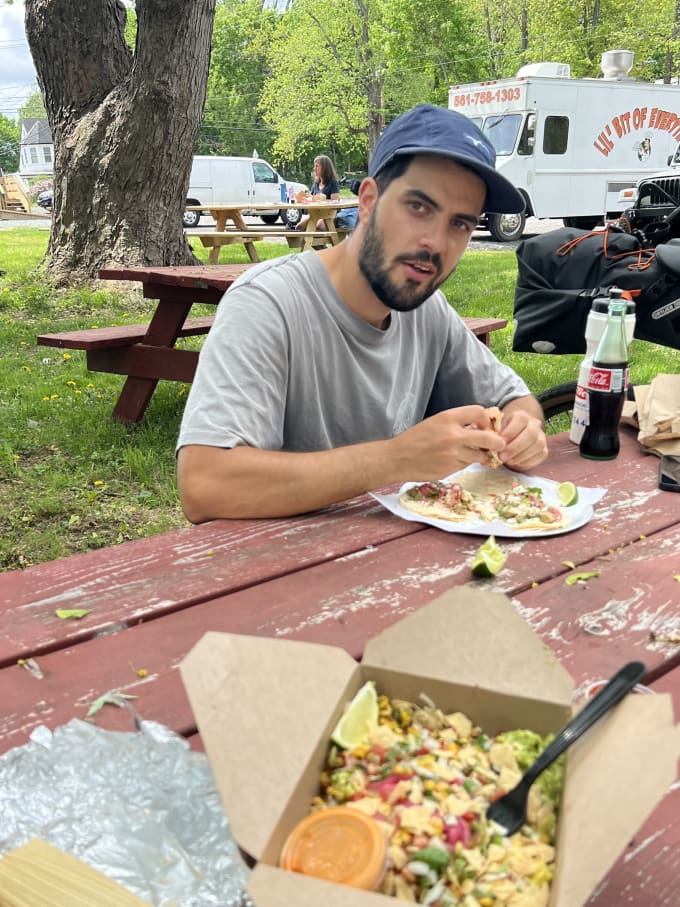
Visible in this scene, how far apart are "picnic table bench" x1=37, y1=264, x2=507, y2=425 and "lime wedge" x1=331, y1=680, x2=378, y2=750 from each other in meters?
3.99

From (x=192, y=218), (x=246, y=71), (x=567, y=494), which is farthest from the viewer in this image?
(x=246, y=71)

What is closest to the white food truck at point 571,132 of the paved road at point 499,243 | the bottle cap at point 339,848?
the paved road at point 499,243

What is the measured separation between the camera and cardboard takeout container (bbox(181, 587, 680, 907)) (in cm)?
68

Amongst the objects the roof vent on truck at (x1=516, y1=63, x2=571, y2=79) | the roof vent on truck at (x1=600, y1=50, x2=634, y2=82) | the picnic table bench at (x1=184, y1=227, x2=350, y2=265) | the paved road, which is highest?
the roof vent on truck at (x1=600, y1=50, x2=634, y2=82)

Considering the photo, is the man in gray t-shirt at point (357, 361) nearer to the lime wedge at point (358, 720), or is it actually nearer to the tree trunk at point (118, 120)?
the lime wedge at point (358, 720)

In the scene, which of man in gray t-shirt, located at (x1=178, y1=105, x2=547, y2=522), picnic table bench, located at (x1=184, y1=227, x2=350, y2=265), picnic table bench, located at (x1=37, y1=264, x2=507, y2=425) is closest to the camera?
man in gray t-shirt, located at (x1=178, y1=105, x2=547, y2=522)

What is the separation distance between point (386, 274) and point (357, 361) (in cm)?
26

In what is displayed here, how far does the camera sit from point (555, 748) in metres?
0.83

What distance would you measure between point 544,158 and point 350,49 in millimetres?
21460

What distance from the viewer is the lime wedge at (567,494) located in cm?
187

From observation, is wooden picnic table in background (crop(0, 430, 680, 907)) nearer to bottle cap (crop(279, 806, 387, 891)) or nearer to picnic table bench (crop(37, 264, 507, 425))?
bottle cap (crop(279, 806, 387, 891))

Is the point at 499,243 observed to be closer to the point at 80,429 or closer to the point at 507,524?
the point at 80,429

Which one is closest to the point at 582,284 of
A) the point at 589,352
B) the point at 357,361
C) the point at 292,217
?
the point at 589,352

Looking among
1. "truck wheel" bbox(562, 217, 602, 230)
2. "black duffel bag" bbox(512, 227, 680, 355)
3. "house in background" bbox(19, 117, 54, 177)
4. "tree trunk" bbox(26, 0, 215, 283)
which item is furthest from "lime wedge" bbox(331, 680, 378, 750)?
"house in background" bbox(19, 117, 54, 177)
